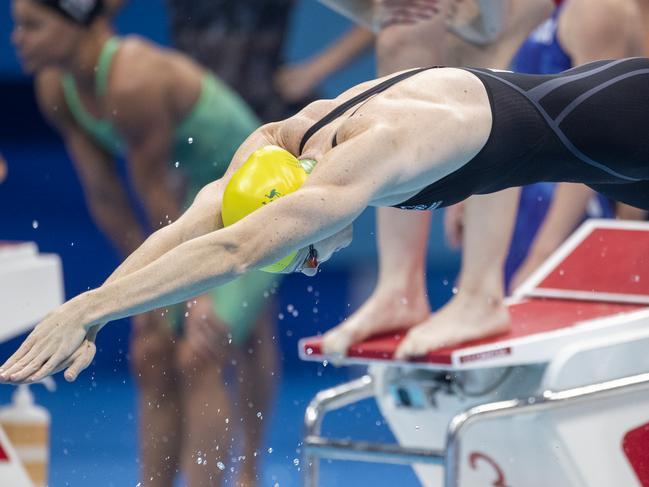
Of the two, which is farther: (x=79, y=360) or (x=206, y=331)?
(x=206, y=331)

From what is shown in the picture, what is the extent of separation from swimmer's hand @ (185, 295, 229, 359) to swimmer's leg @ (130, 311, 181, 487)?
20 centimetres

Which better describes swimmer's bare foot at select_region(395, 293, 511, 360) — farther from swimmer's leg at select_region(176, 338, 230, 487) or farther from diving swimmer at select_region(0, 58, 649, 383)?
swimmer's leg at select_region(176, 338, 230, 487)

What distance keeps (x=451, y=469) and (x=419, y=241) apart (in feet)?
2.22

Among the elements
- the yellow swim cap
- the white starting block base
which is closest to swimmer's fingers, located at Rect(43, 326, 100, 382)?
the yellow swim cap

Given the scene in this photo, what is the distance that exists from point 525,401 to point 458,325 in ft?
1.08

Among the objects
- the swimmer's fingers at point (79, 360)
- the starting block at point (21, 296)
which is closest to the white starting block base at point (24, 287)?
the starting block at point (21, 296)

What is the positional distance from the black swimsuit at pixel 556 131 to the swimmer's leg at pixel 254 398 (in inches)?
51.6

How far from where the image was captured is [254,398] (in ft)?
12.2

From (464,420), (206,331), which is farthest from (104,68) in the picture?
(464,420)

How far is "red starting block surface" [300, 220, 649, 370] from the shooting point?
9.29ft

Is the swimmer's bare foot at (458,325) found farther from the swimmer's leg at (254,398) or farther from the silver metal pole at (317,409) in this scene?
the swimmer's leg at (254,398)

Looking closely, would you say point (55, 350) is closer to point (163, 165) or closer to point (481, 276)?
point (481, 276)

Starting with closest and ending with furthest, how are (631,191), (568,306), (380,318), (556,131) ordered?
(556,131) < (631,191) < (380,318) < (568,306)

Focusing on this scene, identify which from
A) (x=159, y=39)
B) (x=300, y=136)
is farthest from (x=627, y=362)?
(x=159, y=39)
